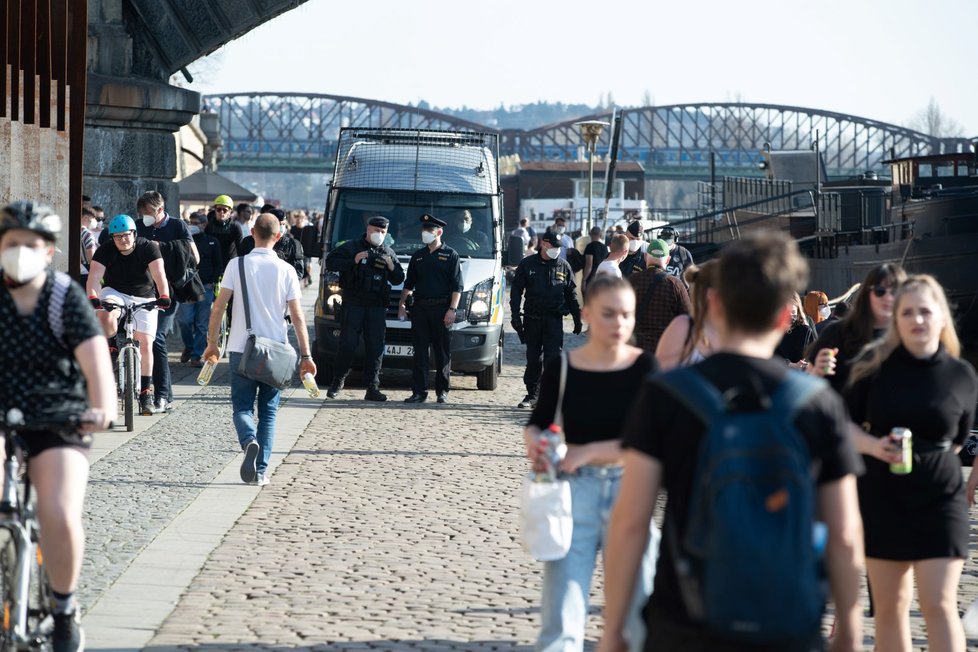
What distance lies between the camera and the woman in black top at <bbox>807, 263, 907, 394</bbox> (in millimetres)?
5973

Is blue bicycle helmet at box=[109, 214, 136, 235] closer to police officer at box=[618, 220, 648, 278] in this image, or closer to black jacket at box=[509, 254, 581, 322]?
black jacket at box=[509, 254, 581, 322]

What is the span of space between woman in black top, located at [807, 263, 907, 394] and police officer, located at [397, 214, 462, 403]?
9.13 meters

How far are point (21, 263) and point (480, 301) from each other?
37.4ft

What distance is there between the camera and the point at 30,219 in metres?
5.06

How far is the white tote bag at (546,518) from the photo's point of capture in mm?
4953

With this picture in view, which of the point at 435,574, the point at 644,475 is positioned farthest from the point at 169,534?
the point at 644,475

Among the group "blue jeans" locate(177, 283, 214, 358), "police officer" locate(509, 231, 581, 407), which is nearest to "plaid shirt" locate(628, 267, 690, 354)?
"police officer" locate(509, 231, 581, 407)

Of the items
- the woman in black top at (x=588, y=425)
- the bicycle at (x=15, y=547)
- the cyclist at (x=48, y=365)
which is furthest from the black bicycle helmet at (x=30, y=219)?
the woman in black top at (x=588, y=425)

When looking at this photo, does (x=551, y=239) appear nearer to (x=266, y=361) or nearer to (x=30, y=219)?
(x=266, y=361)

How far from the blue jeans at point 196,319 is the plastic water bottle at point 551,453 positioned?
42.4 feet

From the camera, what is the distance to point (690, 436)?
3.34 m

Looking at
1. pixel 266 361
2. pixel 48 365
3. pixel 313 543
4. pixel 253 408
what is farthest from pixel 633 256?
pixel 48 365

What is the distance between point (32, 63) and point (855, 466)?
1008cm

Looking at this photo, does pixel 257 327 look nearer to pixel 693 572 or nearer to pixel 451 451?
pixel 451 451
